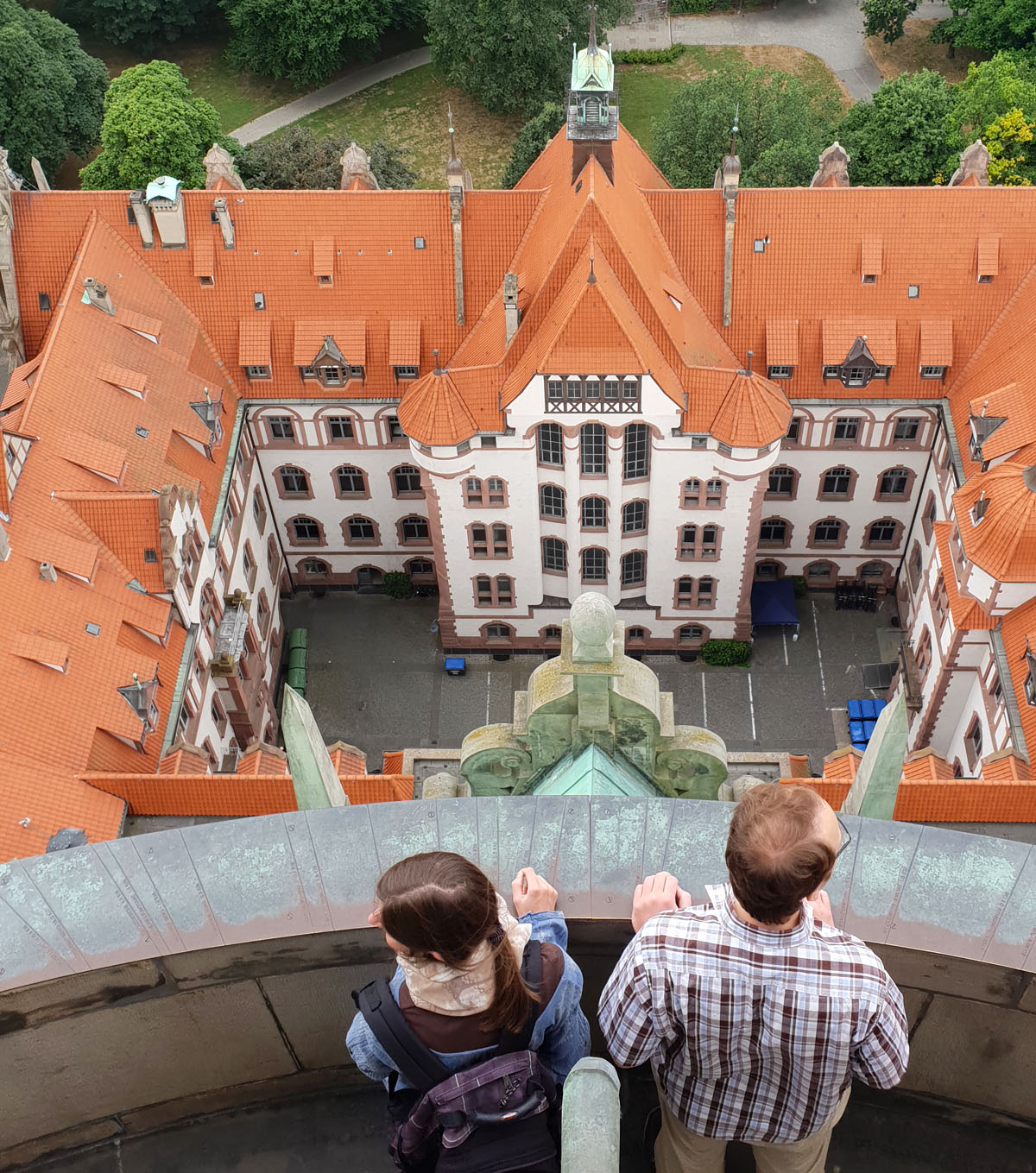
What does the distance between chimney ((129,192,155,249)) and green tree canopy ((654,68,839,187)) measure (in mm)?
31152

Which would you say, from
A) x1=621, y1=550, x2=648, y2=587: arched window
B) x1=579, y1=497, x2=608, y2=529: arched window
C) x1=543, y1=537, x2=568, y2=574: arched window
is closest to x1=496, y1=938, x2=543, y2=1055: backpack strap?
x1=579, y1=497, x2=608, y2=529: arched window

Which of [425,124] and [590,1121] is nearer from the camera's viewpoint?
[590,1121]

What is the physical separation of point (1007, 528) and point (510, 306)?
2022cm

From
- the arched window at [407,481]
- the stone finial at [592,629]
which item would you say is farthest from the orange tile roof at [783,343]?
the stone finial at [592,629]

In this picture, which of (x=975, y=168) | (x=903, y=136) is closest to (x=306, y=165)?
(x=903, y=136)

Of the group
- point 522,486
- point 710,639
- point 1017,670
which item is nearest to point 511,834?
point 1017,670

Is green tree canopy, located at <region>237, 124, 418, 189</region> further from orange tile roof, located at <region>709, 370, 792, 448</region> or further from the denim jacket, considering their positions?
the denim jacket

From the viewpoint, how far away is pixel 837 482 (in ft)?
196

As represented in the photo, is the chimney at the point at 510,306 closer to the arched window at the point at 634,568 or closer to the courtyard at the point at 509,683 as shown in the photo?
the arched window at the point at 634,568

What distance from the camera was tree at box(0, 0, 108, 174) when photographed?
84.3 metres

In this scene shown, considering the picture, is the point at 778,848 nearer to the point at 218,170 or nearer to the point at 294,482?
the point at 294,482

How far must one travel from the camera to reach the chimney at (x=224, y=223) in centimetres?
5506

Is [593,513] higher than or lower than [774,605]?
higher

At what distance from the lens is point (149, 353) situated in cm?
5341
